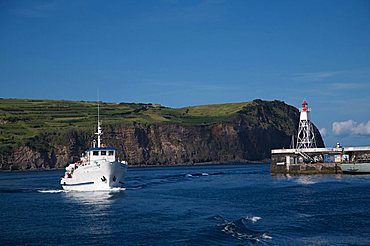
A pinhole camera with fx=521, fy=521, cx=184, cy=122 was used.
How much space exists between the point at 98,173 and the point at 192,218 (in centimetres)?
2929

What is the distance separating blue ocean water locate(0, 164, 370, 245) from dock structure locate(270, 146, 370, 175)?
108 feet

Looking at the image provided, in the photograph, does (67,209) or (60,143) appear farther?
(60,143)

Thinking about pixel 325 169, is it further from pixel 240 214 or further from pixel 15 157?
pixel 15 157

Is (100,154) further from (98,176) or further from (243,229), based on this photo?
(243,229)

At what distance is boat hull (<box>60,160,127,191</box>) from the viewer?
72.5 m

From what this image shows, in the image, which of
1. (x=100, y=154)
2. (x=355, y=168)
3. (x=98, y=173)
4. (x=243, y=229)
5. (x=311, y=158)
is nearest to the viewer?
(x=243, y=229)

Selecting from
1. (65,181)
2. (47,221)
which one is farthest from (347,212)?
(65,181)

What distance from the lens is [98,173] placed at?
73.2 meters

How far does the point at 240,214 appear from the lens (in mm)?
49000

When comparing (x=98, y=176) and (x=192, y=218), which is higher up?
(x=98, y=176)

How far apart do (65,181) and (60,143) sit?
114893 millimetres

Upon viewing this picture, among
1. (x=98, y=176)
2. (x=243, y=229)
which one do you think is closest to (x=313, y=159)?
(x=98, y=176)

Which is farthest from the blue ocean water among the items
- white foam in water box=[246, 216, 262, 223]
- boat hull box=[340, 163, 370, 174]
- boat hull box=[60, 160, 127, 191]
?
boat hull box=[340, 163, 370, 174]

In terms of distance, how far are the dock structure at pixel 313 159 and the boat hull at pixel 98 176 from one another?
4500 centimetres
